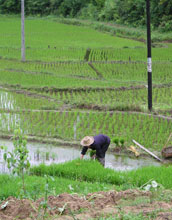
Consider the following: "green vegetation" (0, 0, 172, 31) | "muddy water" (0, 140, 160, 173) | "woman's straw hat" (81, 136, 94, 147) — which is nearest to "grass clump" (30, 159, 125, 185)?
"woman's straw hat" (81, 136, 94, 147)

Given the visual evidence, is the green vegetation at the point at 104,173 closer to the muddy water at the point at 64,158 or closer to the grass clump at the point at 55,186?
the grass clump at the point at 55,186

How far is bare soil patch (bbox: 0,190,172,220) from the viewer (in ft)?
15.3

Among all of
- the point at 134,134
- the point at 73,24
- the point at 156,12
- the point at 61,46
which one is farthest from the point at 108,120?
the point at 73,24

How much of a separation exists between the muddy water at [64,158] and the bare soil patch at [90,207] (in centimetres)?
310

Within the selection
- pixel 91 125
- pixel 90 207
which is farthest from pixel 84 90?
pixel 90 207

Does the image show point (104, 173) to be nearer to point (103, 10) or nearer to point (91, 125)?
point (91, 125)

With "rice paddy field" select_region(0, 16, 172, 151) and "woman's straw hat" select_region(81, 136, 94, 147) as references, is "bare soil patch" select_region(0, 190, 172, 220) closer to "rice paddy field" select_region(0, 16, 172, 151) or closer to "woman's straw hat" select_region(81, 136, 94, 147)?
"woman's straw hat" select_region(81, 136, 94, 147)

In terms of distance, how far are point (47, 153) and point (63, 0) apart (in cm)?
3813

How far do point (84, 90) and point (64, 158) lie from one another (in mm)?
6651

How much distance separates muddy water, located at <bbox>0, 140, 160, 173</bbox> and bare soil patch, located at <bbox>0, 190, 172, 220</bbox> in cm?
310

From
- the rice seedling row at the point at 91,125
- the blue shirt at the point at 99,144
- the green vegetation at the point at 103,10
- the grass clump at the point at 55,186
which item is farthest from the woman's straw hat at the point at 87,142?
the green vegetation at the point at 103,10

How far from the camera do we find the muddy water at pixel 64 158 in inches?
340

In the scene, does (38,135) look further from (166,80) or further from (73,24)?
(73,24)

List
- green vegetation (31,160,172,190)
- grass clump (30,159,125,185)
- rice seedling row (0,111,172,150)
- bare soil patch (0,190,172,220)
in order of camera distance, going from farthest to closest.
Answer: rice seedling row (0,111,172,150)
grass clump (30,159,125,185)
green vegetation (31,160,172,190)
bare soil patch (0,190,172,220)
